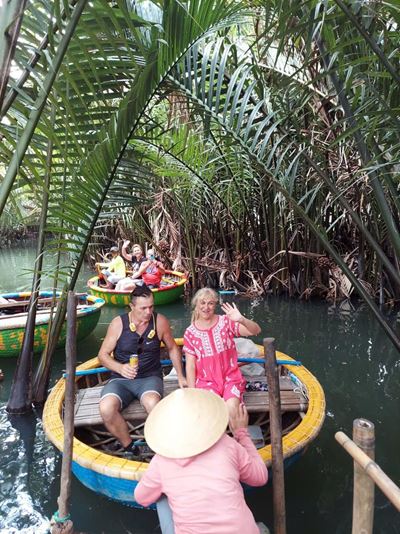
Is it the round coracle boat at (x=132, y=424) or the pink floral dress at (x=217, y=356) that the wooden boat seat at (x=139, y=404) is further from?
the pink floral dress at (x=217, y=356)

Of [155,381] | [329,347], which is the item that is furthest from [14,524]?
[329,347]

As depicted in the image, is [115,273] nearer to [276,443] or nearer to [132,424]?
[132,424]

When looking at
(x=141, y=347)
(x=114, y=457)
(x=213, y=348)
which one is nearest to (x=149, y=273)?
(x=141, y=347)

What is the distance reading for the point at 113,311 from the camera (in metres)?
7.21

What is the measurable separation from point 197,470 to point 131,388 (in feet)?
4.53

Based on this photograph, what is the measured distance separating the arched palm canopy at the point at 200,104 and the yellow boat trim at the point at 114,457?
0.70 metres

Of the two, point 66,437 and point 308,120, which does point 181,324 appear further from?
point 66,437

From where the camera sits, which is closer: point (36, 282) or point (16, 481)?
point (16, 481)

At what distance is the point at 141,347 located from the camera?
114 inches

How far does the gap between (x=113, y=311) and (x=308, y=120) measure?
14.9ft

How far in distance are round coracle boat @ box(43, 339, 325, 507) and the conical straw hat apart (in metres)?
0.58

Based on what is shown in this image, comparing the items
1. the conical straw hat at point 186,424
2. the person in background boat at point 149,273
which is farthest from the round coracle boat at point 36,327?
the conical straw hat at point 186,424

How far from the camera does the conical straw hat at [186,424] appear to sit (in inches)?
59.2

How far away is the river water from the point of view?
7.63 feet
